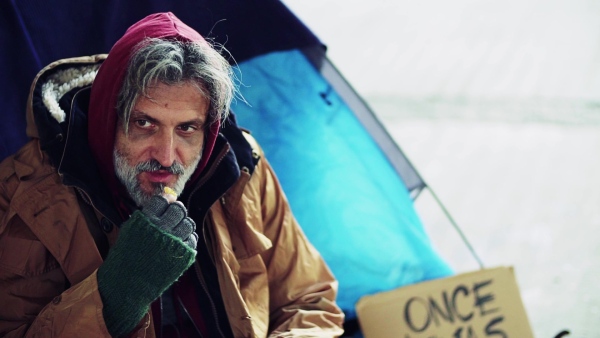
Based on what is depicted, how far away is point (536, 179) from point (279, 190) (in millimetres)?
2482

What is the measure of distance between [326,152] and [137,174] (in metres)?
0.96

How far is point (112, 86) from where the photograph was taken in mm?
1697

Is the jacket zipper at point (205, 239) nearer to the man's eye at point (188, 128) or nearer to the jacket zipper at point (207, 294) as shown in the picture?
the jacket zipper at point (207, 294)

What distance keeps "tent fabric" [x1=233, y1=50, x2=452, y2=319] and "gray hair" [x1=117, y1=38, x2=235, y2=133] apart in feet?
2.31

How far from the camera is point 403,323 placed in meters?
2.30

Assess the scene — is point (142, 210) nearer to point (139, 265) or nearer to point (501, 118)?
point (139, 265)

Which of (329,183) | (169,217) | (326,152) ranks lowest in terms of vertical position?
(329,183)

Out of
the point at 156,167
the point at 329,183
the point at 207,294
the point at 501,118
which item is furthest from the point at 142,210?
the point at 501,118

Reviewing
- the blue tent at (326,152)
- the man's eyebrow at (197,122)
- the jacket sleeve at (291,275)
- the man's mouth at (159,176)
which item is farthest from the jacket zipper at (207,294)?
the blue tent at (326,152)

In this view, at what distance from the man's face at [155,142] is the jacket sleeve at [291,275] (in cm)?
35

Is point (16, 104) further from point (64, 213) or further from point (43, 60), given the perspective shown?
point (64, 213)

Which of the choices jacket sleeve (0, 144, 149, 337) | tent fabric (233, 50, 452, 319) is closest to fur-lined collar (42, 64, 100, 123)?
jacket sleeve (0, 144, 149, 337)

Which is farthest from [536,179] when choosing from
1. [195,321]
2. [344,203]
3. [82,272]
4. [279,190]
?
[82,272]

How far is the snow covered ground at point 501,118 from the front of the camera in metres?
3.50
